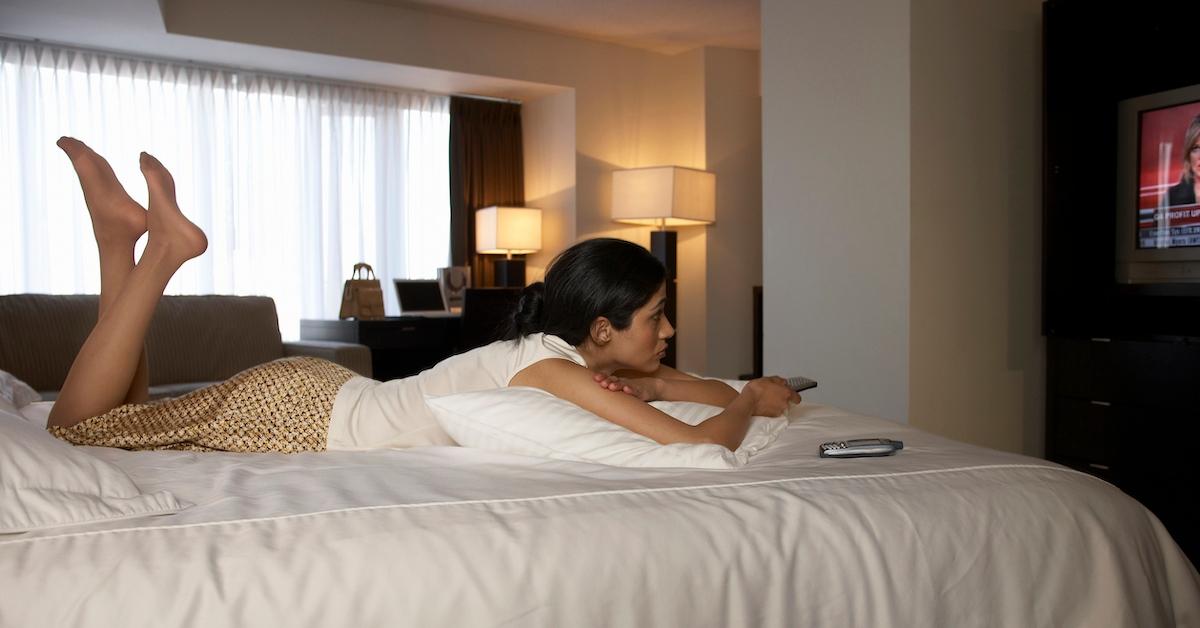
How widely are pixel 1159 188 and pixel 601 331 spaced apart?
245cm

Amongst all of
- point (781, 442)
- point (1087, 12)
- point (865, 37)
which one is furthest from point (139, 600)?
point (1087, 12)

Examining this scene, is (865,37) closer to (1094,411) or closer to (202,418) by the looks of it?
(1094,411)

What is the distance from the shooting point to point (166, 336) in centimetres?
429

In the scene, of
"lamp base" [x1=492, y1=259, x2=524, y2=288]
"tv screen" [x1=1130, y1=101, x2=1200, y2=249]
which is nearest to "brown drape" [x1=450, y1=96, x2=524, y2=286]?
"lamp base" [x1=492, y1=259, x2=524, y2=288]

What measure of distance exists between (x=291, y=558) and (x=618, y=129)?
5469 mm

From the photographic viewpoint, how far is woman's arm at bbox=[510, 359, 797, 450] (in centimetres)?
156

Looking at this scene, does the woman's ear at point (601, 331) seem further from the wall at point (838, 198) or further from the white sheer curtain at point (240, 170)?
the white sheer curtain at point (240, 170)

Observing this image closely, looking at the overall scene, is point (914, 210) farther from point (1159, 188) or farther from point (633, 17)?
point (633, 17)

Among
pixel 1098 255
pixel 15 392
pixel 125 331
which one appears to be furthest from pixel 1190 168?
pixel 15 392

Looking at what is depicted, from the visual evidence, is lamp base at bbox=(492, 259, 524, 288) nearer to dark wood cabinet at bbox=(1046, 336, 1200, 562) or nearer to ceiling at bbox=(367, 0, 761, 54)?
ceiling at bbox=(367, 0, 761, 54)

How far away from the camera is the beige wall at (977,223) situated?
3.35 meters

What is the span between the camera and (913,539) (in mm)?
1242

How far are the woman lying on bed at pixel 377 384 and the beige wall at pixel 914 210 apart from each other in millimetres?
1659

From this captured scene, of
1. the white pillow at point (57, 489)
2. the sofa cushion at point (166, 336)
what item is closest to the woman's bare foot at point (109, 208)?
the white pillow at point (57, 489)
